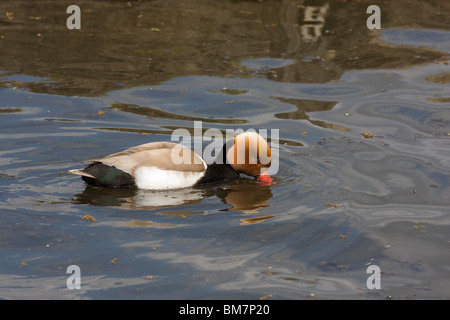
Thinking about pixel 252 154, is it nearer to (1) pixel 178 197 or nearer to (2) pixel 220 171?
(2) pixel 220 171

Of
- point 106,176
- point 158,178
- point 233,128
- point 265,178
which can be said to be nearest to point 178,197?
point 158,178

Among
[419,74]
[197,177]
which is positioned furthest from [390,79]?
[197,177]

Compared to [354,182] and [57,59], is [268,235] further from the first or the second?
[57,59]

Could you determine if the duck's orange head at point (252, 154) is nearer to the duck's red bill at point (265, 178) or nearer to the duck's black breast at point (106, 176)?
the duck's red bill at point (265, 178)

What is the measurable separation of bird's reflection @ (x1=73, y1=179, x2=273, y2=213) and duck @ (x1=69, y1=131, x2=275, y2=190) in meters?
0.09

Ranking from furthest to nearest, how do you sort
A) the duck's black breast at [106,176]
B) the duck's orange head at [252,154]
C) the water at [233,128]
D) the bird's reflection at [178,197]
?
the duck's orange head at [252,154] < the duck's black breast at [106,176] < the bird's reflection at [178,197] < the water at [233,128]

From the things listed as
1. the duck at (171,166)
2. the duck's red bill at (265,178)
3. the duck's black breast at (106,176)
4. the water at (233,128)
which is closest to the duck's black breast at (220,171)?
the duck at (171,166)

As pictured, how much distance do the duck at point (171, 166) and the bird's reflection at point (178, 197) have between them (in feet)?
0.29

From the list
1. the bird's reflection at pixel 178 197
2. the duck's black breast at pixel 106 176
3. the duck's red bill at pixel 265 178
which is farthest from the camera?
the duck's red bill at pixel 265 178

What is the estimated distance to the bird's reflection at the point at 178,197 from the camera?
7.64 metres

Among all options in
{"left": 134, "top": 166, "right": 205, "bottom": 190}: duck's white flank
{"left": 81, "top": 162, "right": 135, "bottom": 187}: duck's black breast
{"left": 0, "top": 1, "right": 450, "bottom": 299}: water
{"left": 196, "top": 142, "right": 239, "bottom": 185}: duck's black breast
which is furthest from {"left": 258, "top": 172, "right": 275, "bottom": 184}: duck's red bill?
{"left": 81, "top": 162, "right": 135, "bottom": 187}: duck's black breast

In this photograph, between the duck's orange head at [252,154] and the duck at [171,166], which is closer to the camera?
the duck at [171,166]

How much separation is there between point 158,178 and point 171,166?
0.19m

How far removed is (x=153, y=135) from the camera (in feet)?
31.2
